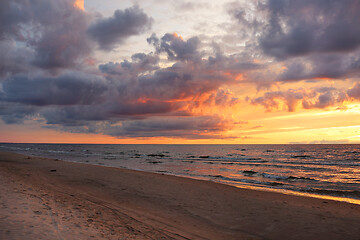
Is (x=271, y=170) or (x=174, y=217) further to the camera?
(x=271, y=170)

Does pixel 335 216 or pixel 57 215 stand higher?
pixel 57 215

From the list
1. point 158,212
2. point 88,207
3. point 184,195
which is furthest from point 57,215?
point 184,195

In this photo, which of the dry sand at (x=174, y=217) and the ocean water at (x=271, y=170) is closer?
the dry sand at (x=174, y=217)

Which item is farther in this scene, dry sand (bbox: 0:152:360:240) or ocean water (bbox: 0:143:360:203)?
ocean water (bbox: 0:143:360:203)

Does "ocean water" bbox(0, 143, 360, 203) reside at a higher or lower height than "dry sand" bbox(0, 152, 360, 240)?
lower

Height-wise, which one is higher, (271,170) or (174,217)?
(174,217)

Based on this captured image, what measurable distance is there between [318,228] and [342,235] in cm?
97

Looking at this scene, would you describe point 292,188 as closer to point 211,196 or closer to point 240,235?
point 211,196

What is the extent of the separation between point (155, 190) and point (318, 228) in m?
11.6

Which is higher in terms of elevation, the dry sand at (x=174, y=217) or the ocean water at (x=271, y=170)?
the dry sand at (x=174, y=217)

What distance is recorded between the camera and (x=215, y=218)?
1216 cm

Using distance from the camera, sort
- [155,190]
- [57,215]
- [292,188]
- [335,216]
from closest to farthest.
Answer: [57,215] → [335,216] → [155,190] → [292,188]

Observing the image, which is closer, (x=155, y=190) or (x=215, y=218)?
(x=215, y=218)

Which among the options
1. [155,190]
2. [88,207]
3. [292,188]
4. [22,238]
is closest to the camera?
[22,238]
